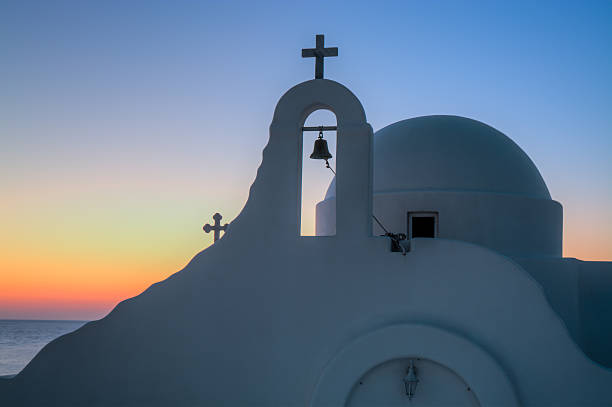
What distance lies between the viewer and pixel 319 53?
9.10 metres

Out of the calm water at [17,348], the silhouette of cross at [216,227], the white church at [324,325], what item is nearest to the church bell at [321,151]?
the white church at [324,325]

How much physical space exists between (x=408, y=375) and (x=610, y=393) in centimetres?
255

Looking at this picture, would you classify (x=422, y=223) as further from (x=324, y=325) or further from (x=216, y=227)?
(x=216, y=227)

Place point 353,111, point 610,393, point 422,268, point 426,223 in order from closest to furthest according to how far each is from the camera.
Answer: point 610,393 < point 422,268 < point 353,111 < point 426,223

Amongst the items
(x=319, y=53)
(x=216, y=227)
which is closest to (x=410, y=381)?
(x=319, y=53)

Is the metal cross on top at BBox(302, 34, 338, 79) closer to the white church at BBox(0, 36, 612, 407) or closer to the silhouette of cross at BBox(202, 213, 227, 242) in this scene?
the white church at BBox(0, 36, 612, 407)

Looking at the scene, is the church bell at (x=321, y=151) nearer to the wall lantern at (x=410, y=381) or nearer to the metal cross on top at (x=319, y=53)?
the metal cross on top at (x=319, y=53)

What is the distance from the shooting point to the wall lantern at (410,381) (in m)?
7.86

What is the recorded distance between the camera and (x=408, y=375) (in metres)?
7.89

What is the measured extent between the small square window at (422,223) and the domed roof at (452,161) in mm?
557

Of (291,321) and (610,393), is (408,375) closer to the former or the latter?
(291,321)

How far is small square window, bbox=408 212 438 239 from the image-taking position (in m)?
11.4

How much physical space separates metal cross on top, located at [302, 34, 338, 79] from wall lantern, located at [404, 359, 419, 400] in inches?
172

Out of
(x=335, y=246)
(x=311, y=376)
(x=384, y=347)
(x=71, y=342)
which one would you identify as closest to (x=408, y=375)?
(x=384, y=347)
